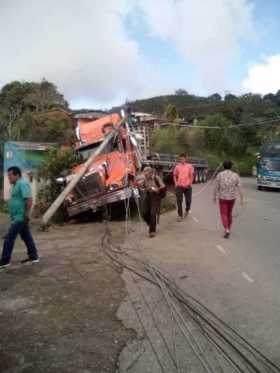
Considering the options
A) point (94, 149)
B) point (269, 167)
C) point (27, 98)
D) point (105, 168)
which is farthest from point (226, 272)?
point (27, 98)

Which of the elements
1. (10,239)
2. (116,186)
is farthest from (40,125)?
(10,239)

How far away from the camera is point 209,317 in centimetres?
519

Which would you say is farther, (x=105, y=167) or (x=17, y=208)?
(x=105, y=167)

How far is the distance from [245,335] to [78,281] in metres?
2.93

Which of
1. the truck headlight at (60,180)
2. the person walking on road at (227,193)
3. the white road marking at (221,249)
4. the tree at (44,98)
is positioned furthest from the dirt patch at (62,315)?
the tree at (44,98)

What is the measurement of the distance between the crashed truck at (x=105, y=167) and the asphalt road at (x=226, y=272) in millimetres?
2049

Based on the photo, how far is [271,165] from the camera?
26281mm

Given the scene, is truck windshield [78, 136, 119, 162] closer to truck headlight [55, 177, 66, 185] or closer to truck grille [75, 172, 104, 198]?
truck headlight [55, 177, 66, 185]

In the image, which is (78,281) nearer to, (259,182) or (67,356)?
(67,356)

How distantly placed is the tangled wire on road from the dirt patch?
1.43 ft

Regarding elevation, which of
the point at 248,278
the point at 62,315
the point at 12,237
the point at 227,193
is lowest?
the point at 248,278

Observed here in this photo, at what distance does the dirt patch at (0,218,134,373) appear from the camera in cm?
416

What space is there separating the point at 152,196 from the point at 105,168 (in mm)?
4623

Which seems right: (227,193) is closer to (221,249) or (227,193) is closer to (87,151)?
(221,249)
